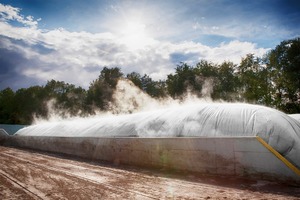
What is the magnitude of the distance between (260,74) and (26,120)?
55.9 m

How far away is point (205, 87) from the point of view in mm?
43531

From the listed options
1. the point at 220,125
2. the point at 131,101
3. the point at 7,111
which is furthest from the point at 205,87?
the point at 7,111

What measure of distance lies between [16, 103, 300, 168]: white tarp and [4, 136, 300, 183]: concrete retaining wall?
54 centimetres

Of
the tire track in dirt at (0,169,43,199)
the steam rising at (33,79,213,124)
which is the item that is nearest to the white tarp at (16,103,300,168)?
the tire track in dirt at (0,169,43,199)

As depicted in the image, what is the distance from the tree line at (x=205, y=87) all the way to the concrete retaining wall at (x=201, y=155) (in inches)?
1129

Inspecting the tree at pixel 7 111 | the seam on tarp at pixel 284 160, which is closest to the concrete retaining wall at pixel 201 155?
the seam on tarp at pixel 284 160

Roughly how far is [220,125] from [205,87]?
35933 millimetres

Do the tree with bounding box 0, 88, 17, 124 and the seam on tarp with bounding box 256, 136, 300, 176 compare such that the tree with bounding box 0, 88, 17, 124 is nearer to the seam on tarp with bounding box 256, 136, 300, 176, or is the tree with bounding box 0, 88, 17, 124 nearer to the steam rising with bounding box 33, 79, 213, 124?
the steam rising with bounding box 33, 79, 213, 124

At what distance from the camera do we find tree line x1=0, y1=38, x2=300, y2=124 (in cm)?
3362

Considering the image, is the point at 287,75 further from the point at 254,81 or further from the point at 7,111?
the point at 7,111

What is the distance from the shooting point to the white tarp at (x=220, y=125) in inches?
280

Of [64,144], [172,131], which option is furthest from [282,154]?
[64,144]

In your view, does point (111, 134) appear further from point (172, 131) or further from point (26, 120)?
point (26, 120)

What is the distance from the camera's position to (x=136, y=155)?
1052 centimetres
